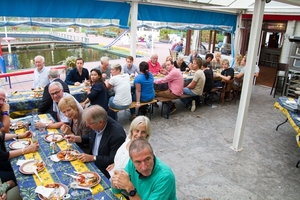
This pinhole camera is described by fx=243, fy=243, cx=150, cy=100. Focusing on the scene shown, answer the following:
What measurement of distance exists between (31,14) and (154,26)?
148 inches

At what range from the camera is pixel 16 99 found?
13.6ft

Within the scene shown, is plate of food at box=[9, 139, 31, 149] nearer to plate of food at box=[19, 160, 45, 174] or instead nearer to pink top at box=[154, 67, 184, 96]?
plate of food at box=[19, 160, 45, 174]

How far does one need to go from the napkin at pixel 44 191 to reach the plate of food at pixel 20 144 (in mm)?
867

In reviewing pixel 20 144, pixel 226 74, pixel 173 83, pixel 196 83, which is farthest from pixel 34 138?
pixel 226 74

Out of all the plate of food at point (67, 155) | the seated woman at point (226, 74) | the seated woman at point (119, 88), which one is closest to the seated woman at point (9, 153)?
the plate of food at point (67, 155)

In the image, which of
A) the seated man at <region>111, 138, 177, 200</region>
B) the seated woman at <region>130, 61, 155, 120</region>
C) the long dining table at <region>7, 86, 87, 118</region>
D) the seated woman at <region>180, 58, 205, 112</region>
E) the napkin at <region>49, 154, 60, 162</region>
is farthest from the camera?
the seated woman at <region>180, 58, 205, 112</region>

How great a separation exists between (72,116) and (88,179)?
101cm

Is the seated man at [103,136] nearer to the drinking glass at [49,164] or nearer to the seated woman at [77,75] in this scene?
the drinking glass at [49,164]

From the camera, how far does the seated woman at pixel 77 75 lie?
5.20m

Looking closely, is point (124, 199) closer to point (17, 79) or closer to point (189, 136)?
point (189, 136)

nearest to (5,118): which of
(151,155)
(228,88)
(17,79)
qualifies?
(151,155)

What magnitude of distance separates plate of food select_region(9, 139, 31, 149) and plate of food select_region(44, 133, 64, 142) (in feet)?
0.64


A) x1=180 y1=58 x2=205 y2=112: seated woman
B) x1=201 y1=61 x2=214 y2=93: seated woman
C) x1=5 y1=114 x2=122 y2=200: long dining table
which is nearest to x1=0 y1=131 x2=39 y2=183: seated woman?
x1=5 y1=114 x2=122 y2=200: long dining table

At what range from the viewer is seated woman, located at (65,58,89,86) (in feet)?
17.1
